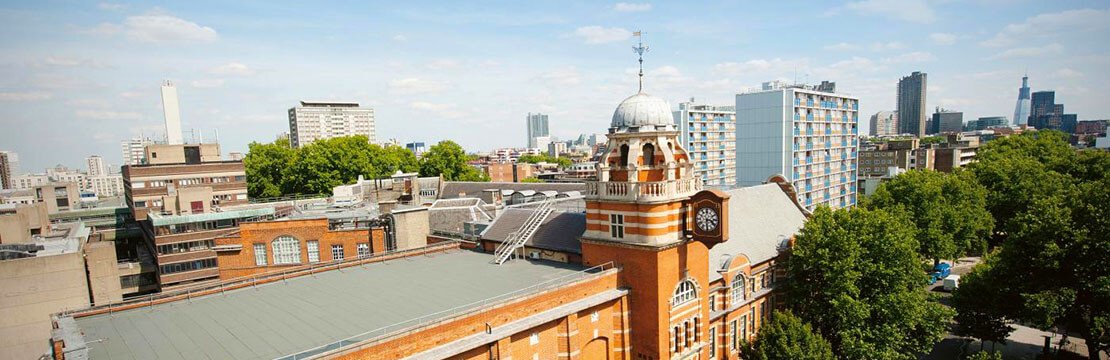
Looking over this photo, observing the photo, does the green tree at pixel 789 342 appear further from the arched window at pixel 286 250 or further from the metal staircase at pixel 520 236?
the arched window at pixel 286 250

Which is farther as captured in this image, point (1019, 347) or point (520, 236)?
point (1019, 347)

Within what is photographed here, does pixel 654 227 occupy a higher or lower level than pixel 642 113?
lower

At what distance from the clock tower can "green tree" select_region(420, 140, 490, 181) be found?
2613 inches

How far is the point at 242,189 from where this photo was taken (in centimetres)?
7019

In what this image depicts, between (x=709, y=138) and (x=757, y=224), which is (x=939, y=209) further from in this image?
(x=709, y=138)

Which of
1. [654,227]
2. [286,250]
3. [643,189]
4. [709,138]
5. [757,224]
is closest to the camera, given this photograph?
[654,227]

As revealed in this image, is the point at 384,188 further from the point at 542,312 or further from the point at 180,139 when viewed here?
the point at 542,312

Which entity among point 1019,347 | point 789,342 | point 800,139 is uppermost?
point 800,139

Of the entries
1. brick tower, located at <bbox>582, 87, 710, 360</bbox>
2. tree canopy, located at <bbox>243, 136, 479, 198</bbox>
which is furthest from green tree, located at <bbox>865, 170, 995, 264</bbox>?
tree canopy, located at <bbox>243, 136, 479, 198</bbox>

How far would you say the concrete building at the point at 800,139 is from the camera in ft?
243

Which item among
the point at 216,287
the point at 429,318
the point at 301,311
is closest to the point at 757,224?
the point at 429,318

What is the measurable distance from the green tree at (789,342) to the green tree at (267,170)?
76335 mm

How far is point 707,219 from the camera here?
88.2ft

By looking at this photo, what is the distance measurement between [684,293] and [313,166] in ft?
227
